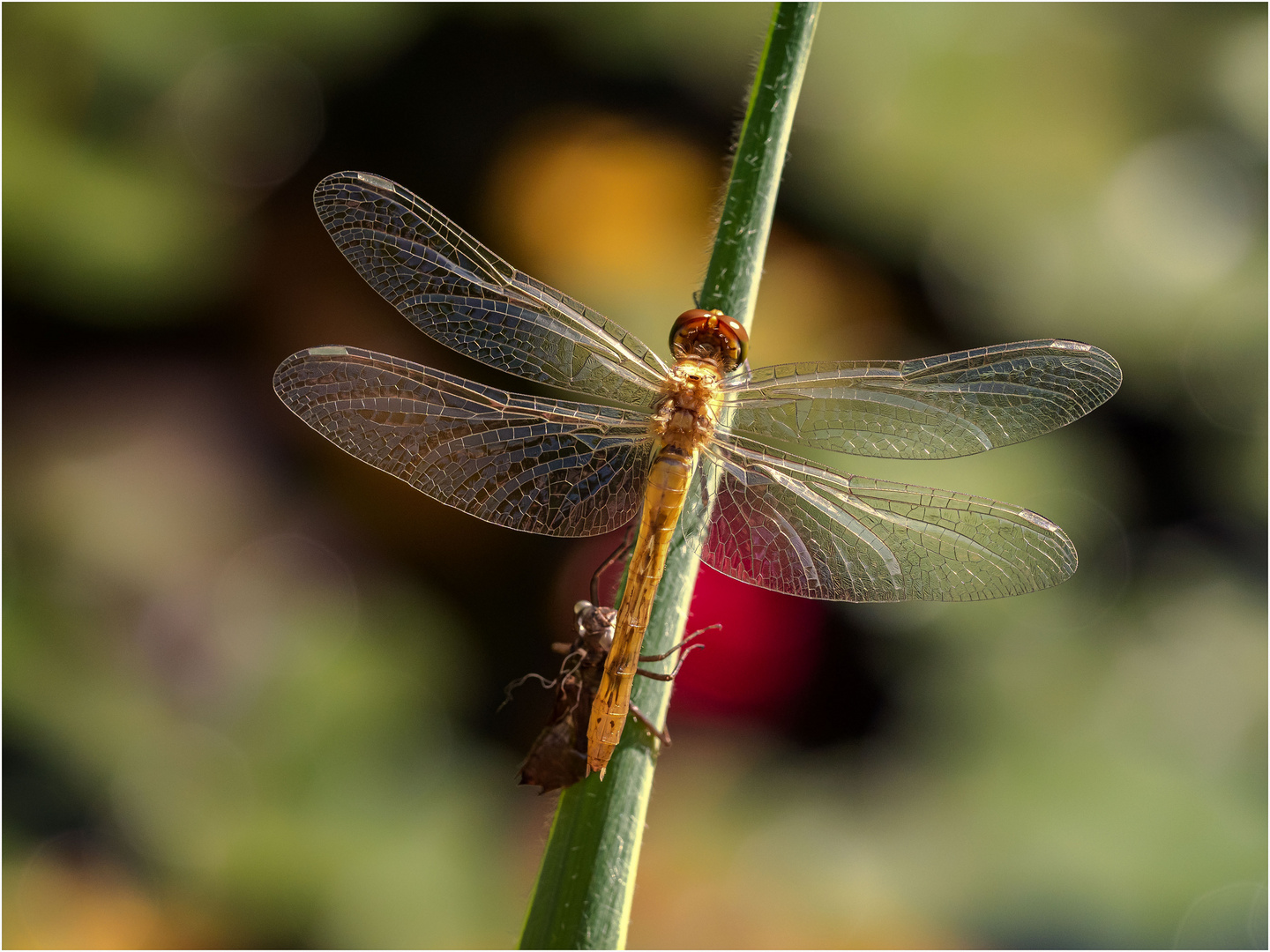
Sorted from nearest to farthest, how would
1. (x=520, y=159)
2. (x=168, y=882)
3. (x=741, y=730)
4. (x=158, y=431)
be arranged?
(x=168, y=882)
(x=741, y=730)
(x=158, y=431)
(x=520, y=159)

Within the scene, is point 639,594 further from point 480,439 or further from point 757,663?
point 757,663

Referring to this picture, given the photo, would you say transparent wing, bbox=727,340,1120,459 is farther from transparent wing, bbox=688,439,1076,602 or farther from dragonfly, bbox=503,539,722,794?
dragonfly, bbox=503,539,722,794

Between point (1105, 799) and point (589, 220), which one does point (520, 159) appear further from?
point (1105, 799)

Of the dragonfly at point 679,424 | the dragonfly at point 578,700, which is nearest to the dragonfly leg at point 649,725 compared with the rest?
the dragonfly at point 578,700

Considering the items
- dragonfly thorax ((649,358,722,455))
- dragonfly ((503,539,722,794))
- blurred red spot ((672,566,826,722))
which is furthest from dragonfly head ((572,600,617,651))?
blurred red spot ((672,566,826,722))

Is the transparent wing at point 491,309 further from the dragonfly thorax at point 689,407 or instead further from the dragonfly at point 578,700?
the dragonfly at point 578,700

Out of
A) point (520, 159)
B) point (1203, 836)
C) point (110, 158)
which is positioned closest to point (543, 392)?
point (520, 159)
